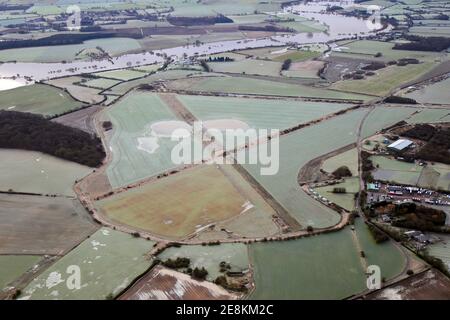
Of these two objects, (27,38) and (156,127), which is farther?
(27,38)

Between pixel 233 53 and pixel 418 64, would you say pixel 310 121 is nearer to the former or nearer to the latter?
pixel 418 64

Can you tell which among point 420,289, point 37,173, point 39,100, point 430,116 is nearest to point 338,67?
point 430,116

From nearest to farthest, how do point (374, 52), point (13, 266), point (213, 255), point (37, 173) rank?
point (13, 266) → point (213, 255) → point (37, 173) → point (374, 52)

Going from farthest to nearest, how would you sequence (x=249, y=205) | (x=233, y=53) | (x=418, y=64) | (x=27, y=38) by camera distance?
(x=27, y=38) < (x=233, y=53) < (x=418, y=64) < (x=249, y=205)

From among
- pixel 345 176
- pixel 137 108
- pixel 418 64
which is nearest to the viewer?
pixel 345 176

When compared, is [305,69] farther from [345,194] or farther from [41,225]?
[41,225]

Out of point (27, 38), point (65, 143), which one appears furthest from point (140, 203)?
point (27, 38)
